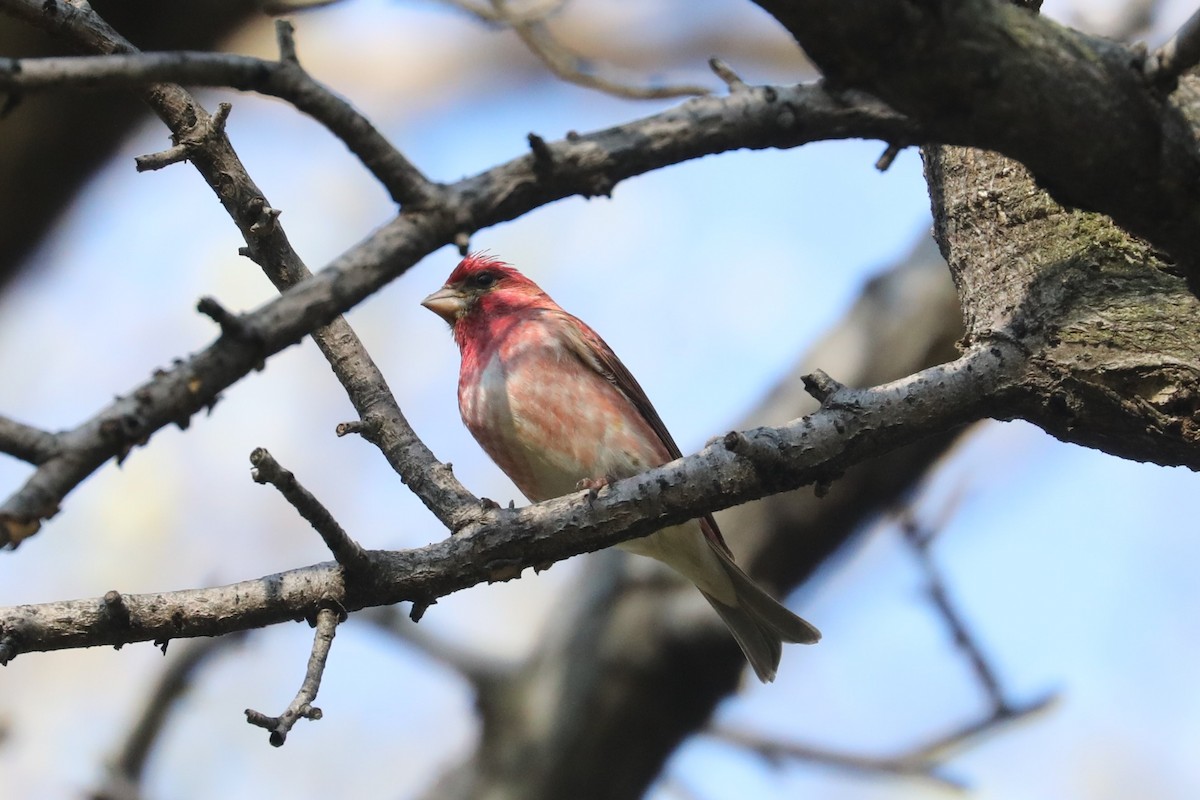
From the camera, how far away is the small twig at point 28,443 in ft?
6.28

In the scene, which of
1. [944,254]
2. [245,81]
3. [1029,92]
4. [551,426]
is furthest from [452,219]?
[551,426]

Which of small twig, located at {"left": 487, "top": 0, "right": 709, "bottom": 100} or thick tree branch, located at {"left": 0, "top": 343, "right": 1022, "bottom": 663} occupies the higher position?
small twig, located at {"left": 487, "top": 0, "right": 709, "bottom": 100}

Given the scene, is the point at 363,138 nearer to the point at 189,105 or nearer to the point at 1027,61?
the point at 1027,61

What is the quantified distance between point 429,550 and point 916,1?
2061 millimetres

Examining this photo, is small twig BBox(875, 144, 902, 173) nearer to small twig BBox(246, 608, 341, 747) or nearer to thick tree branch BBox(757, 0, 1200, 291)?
thick tree branch BBox(757, 0, 1200, 291)

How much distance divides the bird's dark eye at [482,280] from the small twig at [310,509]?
3.70 meters

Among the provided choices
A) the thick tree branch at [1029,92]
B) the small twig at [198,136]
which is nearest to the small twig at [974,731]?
the thick tree branch at [1029,92]

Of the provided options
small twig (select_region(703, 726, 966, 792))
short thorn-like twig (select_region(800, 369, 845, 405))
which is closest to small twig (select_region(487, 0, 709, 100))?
short thorn-like twig (select_region(800, 369, 845, 405))

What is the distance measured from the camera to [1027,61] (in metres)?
2.37

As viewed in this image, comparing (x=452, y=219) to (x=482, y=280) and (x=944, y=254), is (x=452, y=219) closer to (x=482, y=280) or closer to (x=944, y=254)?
(x=944, y=254)

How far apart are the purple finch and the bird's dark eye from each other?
1.47 ft

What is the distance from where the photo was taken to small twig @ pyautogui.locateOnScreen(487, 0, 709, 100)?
5.78 metres

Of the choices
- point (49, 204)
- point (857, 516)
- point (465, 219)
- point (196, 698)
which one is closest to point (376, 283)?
point (465, 219)

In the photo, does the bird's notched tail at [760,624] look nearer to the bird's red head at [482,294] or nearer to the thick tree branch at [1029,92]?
the bird's red head at [482,294]
